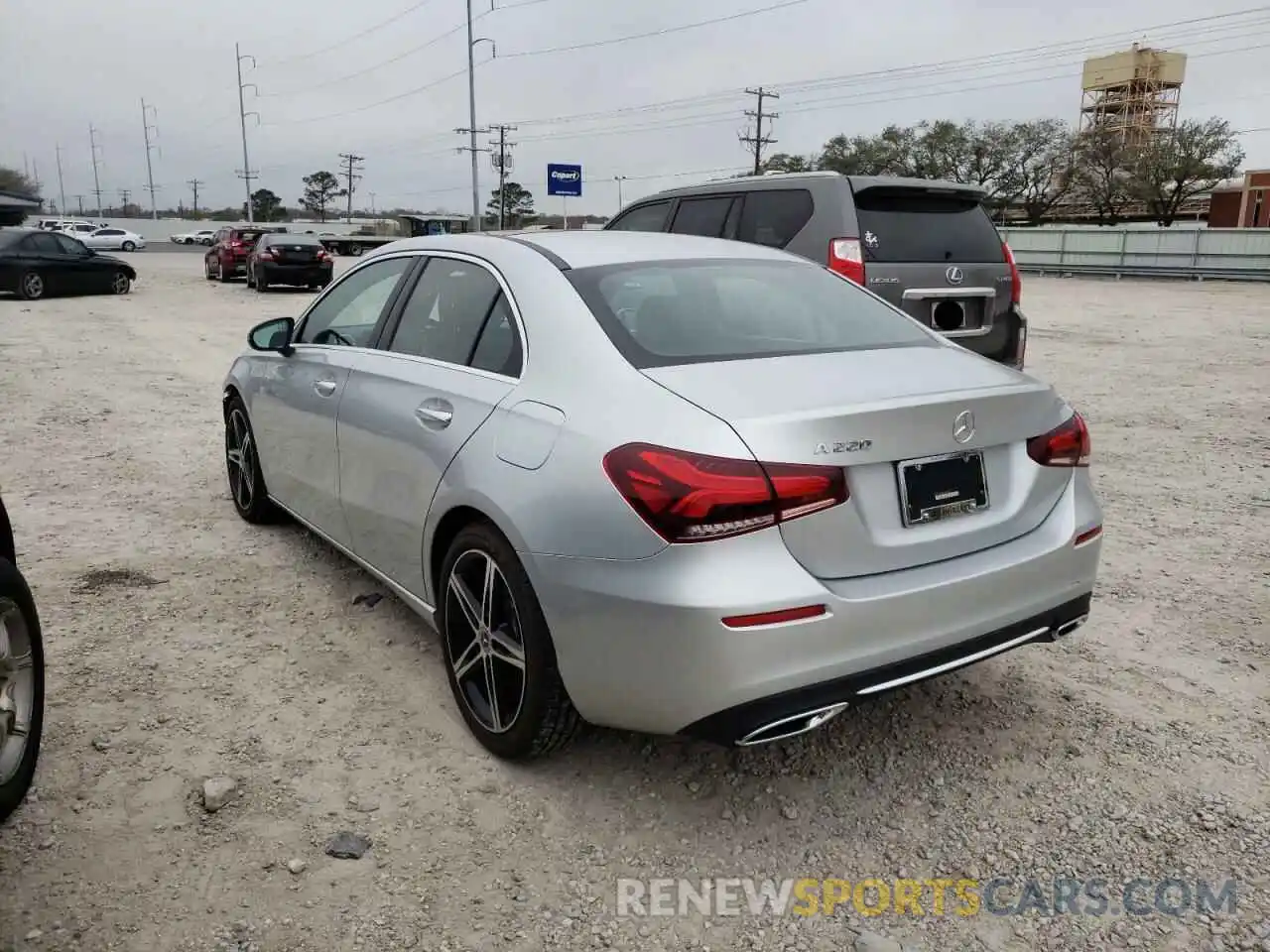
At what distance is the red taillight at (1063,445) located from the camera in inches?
117

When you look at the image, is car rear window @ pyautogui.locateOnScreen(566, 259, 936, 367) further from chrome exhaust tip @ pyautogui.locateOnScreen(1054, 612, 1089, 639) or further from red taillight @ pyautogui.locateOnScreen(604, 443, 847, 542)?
chrome exhaust tip @ pyautogui.locateOnScreen(1054, 612, 1089, 639)


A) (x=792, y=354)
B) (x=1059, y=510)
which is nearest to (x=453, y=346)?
(x=792, y=354)

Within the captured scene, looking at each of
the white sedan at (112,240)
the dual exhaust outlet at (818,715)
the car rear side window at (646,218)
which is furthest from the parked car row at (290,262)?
the white sedan at (112,240)

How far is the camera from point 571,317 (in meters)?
3.03

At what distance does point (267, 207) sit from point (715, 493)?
118m

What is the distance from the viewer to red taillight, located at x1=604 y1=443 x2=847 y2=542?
2398 mm

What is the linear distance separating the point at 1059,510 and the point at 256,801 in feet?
8.38

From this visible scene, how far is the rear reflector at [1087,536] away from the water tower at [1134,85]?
277 feet

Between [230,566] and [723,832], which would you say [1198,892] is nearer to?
[723,832]

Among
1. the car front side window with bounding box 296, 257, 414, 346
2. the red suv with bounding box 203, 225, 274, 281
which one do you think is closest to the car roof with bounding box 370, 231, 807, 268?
the car front side window with bounding box 296, 257, 414, 346

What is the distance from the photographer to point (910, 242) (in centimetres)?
→ 668

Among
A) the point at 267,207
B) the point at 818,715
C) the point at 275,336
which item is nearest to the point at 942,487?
the point at 818,715

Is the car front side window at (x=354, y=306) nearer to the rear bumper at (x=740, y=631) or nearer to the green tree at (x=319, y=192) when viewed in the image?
the rear bumper at (x=740, y=631)

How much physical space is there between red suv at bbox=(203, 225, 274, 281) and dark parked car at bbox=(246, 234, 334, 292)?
3288 millimetres
